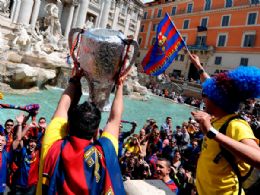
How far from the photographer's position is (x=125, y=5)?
119 ft

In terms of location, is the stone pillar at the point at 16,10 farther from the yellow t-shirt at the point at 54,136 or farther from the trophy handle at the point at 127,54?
the yellow t-shirt at the point at 54,136

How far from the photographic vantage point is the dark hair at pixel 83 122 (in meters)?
1.61

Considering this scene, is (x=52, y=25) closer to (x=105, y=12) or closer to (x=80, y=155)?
(x=105, y=12)

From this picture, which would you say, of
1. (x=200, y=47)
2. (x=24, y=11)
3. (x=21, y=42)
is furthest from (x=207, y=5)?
(x=21, y=42)

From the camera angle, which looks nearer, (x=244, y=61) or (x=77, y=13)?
(x=77, y=13)

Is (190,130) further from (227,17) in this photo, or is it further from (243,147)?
(227,17)

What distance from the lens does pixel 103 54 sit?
215 cm

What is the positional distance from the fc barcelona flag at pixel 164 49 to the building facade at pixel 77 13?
10645 millimetres

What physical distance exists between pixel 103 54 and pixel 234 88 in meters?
0.96

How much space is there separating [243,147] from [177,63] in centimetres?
3614

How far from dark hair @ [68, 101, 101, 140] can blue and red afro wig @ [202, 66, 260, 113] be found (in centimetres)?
86

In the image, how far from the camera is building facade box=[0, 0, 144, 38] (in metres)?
21.0

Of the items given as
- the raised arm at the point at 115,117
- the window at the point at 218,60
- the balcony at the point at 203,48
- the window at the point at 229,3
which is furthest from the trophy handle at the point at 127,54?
the window at the point at 229,3

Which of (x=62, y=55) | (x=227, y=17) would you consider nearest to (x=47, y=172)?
(x=62, y=55)
